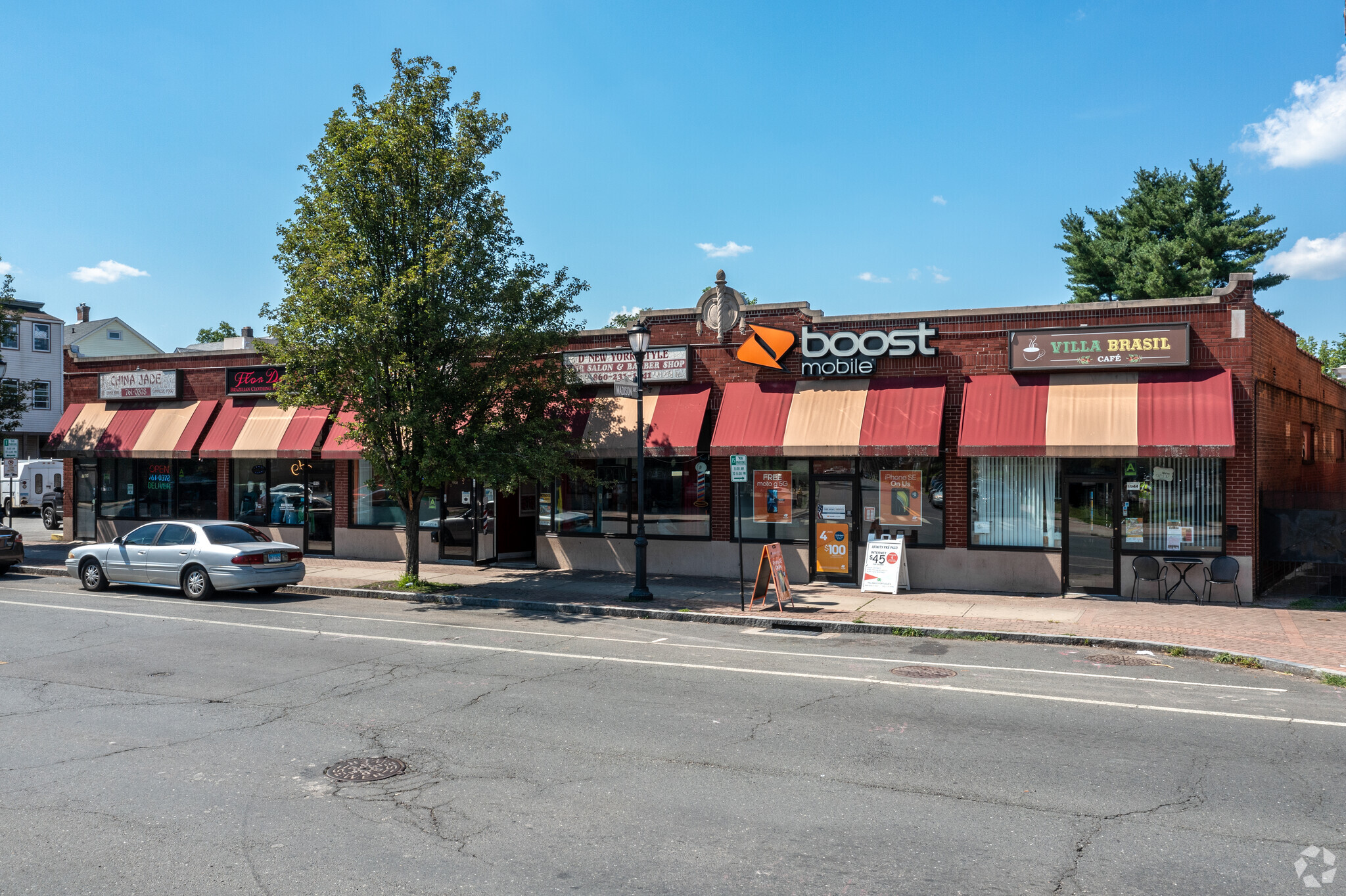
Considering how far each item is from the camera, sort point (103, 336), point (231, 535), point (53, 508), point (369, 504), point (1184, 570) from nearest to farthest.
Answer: point (1184, 570), point (231, 535), point (369, 504), point (53, 508), point (103, 336)

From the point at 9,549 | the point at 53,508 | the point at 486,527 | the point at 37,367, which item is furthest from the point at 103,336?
the point at 486,527

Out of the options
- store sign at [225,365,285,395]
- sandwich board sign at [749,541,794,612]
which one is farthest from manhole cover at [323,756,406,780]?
store sign at [225,365,285,395]

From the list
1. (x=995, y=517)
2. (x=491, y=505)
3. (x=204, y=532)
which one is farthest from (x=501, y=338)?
(x=995, y=517)

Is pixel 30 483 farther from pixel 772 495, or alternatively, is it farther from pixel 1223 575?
pixel 1223 575

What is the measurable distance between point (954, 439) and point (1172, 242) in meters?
26.4

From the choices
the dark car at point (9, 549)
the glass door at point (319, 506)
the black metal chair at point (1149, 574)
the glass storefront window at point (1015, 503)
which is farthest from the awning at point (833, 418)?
the dark car at point (9, 549)

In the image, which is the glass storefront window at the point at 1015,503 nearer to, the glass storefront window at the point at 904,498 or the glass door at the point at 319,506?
the glass storefront window at the point at 904,498

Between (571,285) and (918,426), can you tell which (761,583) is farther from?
(571,285)

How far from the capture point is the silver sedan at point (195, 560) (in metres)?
16.8

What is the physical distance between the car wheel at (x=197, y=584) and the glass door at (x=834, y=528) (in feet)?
38.3

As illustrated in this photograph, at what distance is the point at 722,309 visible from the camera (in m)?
19.2

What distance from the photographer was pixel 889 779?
23.0ft

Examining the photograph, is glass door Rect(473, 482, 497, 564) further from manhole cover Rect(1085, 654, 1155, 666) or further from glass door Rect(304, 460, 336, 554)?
manhole cover Rect(1085, 654, 1155, 666)

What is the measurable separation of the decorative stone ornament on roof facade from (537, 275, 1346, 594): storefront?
5cm
